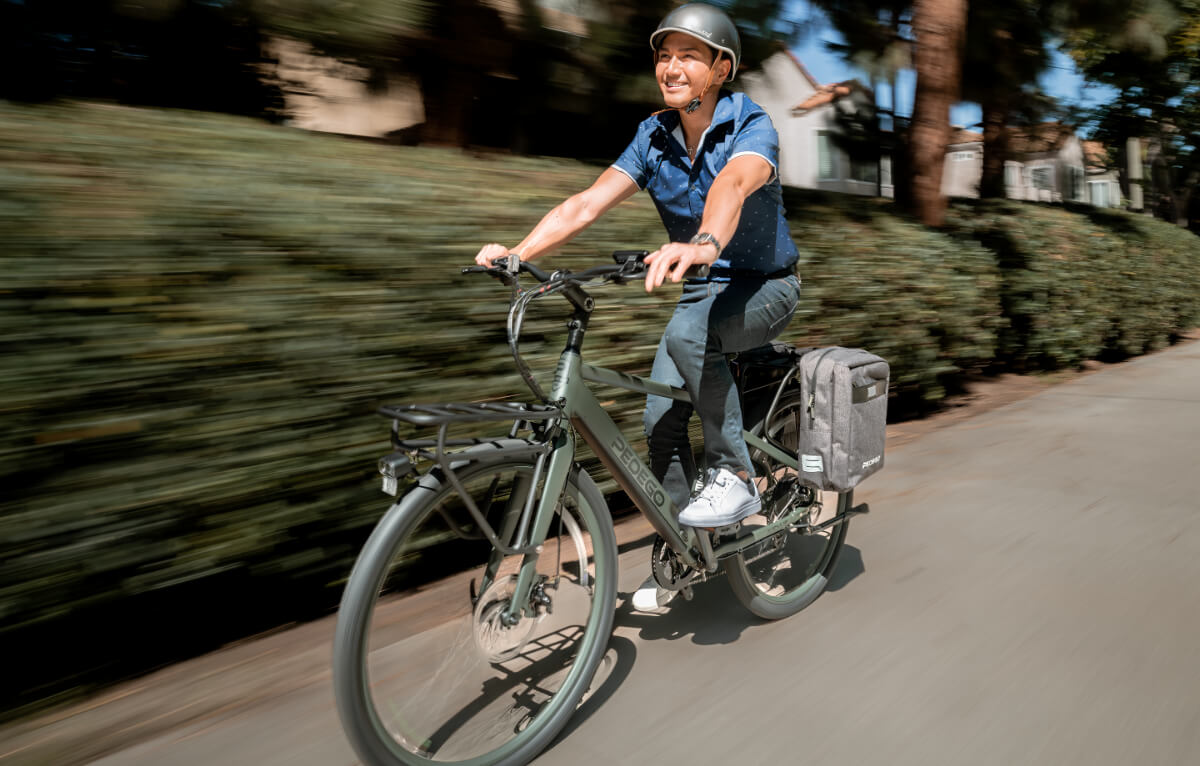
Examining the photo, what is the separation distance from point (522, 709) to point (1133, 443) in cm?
551

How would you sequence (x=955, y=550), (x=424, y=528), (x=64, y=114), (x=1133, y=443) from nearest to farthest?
(x=424, y=528)
(x=64, y=114)
(x=955, y=550)
(x=1133, y=443)

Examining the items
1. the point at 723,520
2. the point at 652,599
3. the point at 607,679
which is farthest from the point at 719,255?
the point at 607,679

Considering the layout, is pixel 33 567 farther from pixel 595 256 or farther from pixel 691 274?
pixel 595 256

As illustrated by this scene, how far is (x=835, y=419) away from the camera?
3.18m

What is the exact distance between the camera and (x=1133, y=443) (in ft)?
20.4

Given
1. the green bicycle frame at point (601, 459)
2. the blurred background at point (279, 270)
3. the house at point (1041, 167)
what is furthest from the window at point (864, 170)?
the green bicycle frame at point (601, 459)

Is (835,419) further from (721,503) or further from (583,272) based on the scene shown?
(583,272)

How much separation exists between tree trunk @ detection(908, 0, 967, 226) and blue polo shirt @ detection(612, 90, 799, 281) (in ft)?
18.4

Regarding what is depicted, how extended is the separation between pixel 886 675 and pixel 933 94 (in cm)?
678

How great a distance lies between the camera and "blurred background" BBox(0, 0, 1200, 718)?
2.67 m

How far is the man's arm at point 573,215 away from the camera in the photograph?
280 centimetres

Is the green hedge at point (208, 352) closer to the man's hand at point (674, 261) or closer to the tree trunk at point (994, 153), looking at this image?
the man's hand at point (674, 261)

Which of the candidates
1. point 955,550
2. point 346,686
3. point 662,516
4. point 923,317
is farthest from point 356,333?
point 923,317

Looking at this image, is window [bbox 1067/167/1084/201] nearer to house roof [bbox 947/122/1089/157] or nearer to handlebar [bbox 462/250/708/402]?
house roof [bbox 947/122/1089/157]
